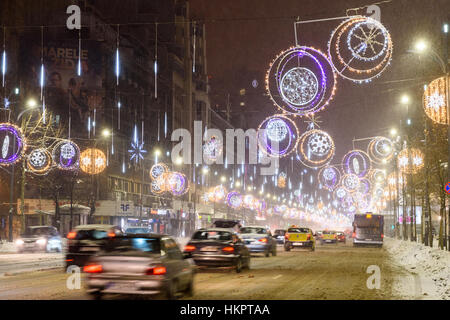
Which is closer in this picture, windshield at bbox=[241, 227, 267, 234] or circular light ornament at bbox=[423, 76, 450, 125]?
circular light ornament at bbox=[423, 76, 450, 125]

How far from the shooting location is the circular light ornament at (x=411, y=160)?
136 ft

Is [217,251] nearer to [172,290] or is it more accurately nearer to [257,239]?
[172,290]

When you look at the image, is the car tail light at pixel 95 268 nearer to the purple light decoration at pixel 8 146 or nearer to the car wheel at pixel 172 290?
the car wheel at pixel 172 290

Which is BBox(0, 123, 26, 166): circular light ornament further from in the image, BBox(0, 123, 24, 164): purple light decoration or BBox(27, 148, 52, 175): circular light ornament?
BBox(27, 148, 52, 175): circular light ornament

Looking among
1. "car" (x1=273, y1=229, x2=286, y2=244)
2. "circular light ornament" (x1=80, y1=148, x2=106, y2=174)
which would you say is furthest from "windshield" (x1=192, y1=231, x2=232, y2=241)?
"car" (x1=273, y1=229, x2=286, y2=244)

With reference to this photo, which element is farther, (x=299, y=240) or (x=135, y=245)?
(x=299, y=240)

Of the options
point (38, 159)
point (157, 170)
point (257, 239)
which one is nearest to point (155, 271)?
point (257, 239)

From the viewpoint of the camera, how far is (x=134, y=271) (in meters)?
14.3

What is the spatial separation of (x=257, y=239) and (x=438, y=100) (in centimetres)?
1626

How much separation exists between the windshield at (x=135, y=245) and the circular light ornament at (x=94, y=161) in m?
32.7

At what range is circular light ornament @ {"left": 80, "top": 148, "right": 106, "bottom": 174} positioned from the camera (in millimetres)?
47375

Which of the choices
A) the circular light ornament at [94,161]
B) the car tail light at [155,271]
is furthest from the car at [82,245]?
the circular light ornament at [94,161]

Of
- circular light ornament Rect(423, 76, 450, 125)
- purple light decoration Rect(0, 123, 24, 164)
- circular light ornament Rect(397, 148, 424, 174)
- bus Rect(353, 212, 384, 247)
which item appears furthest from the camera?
bus Rect(353, 212, 384, 247)

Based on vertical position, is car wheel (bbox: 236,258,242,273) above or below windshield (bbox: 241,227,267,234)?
below
